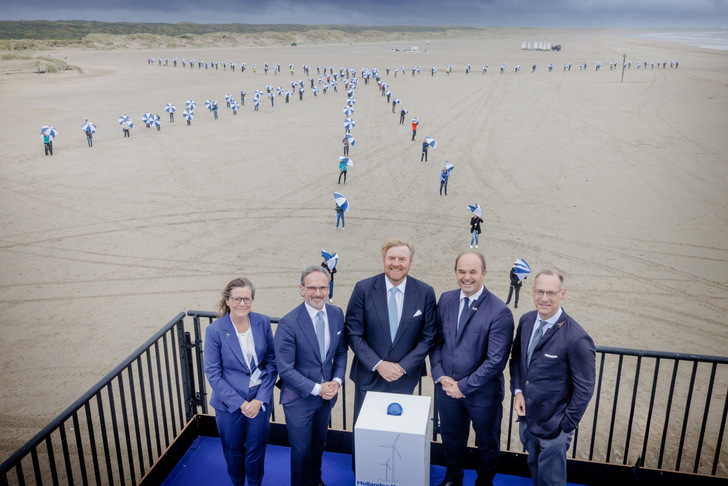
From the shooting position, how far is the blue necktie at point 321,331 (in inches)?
181

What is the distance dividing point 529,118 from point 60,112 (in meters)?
32.5

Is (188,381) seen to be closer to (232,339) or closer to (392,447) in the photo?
(232,339)

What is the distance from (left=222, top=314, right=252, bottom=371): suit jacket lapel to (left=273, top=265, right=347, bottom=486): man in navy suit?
1.06 feet

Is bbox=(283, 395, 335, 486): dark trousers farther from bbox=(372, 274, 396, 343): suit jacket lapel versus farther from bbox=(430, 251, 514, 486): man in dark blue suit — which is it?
bbox=(430, 251, 514, 486): man in dark blue suit

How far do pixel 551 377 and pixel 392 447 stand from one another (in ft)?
4.51

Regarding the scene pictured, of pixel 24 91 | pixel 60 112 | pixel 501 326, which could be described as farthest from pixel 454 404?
pixel 24 91

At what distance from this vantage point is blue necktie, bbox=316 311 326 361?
4602mm

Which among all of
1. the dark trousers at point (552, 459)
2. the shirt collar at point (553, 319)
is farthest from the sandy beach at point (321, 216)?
the shirt collar at point (553, 319)

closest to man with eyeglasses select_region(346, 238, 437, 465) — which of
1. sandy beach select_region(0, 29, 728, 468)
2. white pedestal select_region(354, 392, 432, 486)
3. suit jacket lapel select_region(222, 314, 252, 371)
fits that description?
white pedestal select_region(354, 392, 432, 486)

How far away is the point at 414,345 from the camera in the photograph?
15.7 ft

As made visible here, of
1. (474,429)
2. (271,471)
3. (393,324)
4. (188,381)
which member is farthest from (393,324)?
(188,381)

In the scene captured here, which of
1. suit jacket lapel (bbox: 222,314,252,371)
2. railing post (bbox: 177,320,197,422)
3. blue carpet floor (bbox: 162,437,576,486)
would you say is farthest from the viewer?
railing post (bbox: 177,320,197,422)

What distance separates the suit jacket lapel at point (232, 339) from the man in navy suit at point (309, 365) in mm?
322

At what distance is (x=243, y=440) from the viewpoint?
4680 millimetres
